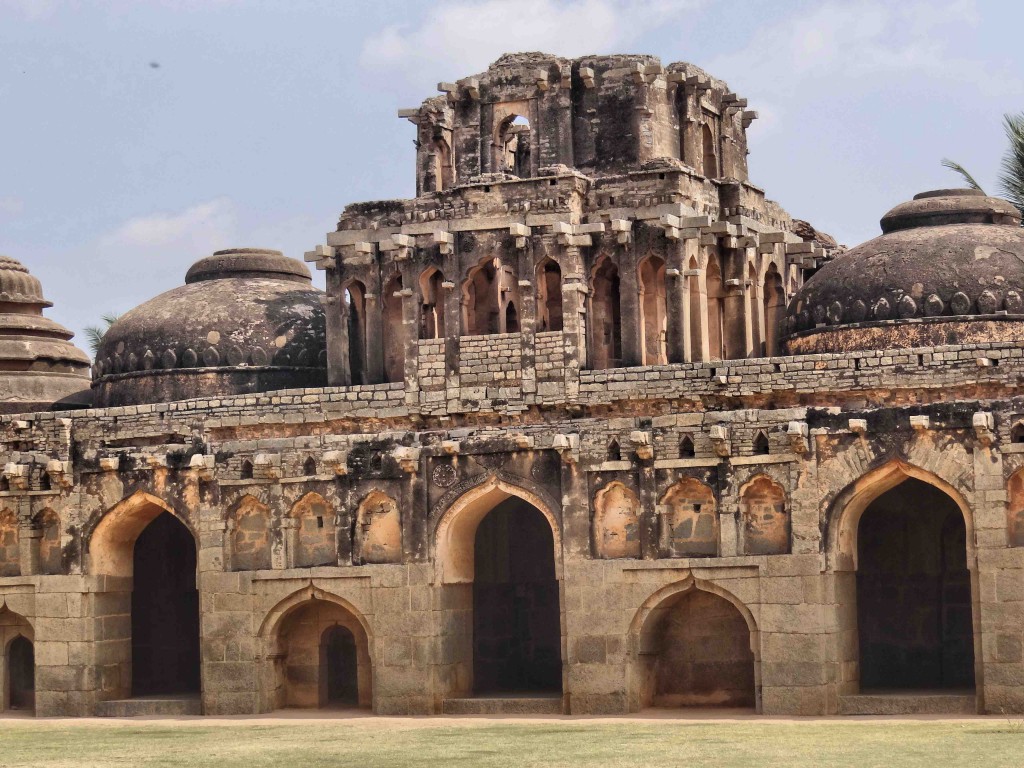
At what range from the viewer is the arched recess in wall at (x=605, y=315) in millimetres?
35875

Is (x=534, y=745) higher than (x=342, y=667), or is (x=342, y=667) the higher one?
(x=342, y=667)

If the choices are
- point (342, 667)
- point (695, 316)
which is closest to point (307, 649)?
point (342, 667)

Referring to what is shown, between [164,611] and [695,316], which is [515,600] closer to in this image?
[695,316]

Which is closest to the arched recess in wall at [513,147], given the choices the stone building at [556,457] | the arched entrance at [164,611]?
the stone building at [556,457]

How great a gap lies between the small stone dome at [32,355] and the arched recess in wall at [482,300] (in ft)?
25.7

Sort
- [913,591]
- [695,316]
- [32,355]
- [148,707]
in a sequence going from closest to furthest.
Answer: [913,591] → [148,707] → [695,316] → [32,355]

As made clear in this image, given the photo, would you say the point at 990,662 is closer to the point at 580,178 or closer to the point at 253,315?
the point at 580,178

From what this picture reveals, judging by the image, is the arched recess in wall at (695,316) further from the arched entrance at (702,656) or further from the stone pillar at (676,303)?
the arched entrance at (702,656)

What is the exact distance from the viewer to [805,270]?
39.9 m

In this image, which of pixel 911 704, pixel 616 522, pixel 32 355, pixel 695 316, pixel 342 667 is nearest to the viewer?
pixel 911 704

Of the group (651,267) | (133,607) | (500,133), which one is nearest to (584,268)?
(651,267)

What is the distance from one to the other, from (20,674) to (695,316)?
11.8 meters

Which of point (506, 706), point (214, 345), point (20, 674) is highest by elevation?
point (214, 345)

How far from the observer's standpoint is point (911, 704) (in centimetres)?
2928
